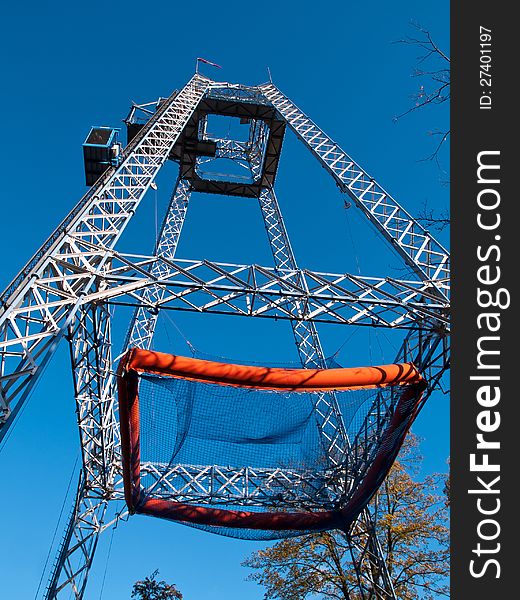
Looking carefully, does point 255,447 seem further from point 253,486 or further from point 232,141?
point 232,141

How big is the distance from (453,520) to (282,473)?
616cm

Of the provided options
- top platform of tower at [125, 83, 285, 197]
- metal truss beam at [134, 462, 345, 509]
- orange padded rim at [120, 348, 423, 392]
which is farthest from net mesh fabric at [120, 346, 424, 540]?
top platform of tower at [125, 83, 285, 197]

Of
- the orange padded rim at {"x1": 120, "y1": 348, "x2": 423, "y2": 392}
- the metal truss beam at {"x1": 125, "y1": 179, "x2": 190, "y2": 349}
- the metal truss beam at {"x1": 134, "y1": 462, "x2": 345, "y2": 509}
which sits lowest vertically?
the metal truss beam at {"x1": 134, "y1": 462, "x2": 345, "y2": 509}

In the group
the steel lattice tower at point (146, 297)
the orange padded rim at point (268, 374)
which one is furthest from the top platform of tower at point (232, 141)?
the orange padded rim at point (268, 374)

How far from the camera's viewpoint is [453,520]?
4.38 metres

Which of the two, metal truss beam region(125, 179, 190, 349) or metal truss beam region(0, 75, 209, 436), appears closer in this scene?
metal truss beam region(0, 75, 209, 436)

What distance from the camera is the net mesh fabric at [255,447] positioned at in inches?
344

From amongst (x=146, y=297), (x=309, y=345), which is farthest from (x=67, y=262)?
(x=309, y=345)

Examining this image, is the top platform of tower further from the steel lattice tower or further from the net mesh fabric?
the net mesh fabric

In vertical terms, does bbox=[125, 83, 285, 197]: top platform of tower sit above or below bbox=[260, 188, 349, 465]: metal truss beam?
above

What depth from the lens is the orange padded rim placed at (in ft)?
25.2

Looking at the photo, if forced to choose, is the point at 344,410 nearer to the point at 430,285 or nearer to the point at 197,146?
the point at 430,285

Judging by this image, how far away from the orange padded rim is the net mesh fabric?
38cm

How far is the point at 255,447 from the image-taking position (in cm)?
945
